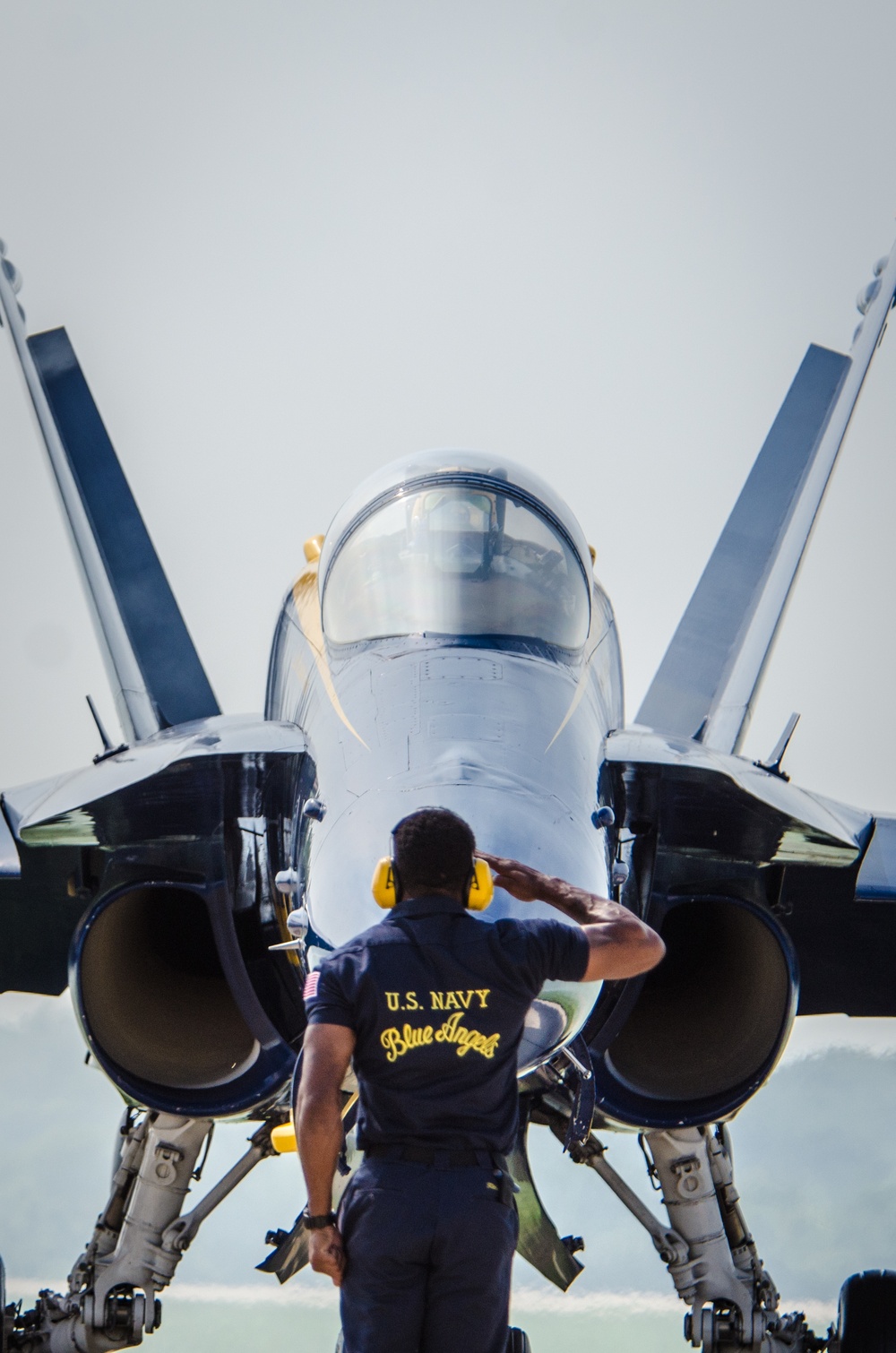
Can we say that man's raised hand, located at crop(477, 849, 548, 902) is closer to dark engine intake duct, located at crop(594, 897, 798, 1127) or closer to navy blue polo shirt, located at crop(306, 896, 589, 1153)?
navy blue polo shirt, located at crop(306, 896, 589, 1153)

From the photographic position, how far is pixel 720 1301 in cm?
611

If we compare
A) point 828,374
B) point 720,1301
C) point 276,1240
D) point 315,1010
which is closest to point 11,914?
point 276,1240

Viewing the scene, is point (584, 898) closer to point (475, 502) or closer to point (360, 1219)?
point (360, 1219)

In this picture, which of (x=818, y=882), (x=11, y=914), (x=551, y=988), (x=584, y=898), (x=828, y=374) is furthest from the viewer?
(x=828, y=374)

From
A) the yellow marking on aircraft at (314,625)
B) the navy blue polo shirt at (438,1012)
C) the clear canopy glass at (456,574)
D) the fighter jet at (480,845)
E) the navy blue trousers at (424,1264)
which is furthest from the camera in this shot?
the clear canopy glass at (456,574)

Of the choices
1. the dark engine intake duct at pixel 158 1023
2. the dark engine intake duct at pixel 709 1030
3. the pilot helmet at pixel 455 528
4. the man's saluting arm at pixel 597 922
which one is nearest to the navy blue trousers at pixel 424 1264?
the man's saluting arm at pixel 597 922

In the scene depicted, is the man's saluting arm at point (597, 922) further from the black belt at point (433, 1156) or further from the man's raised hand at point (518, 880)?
the black belt at point (433, 1156)

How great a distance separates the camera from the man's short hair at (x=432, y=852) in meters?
2.91

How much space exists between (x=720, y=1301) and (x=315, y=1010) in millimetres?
4140

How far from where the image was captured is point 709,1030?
4844mm

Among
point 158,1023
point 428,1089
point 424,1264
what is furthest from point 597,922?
point 158,1023

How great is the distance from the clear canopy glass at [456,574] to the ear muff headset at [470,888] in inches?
66.3

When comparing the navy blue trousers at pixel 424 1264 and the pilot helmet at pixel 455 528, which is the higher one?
the pilot helmet at pixel 455 528

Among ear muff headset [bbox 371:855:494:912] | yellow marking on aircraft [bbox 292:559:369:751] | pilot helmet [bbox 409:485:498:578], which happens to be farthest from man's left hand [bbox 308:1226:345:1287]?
pilot helmet [bbox 409:485:498:578]
